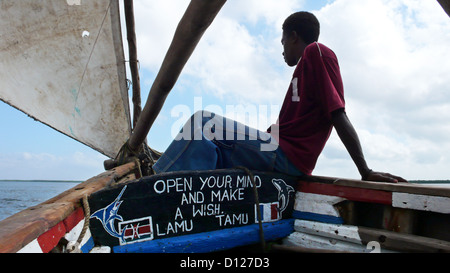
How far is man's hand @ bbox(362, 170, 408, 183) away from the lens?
1.57 meters

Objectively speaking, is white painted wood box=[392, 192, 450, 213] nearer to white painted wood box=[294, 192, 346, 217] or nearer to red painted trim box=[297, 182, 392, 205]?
red painted trim box=[297, 182, 392, 205]

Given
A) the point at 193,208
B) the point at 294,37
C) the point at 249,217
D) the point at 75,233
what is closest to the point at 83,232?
the point at 75,233

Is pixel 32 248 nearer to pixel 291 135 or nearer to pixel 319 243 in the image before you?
pixel 319 243

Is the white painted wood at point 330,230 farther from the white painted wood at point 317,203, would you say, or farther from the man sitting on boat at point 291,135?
the man sitting on boat at point 291,135

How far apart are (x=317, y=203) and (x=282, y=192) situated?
21 centimetres

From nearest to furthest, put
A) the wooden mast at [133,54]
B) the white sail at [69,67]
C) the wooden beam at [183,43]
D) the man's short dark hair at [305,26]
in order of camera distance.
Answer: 1. the wooden beam at [183,43]
2. the man's short dark hair at [305,26]
3. the white sail at [69,67]
4. the wooden mast at [133,54]

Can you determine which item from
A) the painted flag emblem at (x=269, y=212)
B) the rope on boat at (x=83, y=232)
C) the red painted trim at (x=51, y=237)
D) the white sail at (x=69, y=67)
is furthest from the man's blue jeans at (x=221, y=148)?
the white sail at (x=69, y=67)

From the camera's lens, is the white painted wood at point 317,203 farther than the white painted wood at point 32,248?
Yes

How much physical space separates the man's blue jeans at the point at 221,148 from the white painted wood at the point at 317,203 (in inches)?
6.3

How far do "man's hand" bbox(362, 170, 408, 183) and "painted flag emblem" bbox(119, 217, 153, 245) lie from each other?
117cm

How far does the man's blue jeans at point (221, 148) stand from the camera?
178 cm

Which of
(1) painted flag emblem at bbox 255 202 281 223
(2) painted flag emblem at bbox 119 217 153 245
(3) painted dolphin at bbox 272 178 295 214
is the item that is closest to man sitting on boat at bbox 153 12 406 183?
(3) painted dolphin at bbox 272 178 295 214

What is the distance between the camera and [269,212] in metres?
1.74
